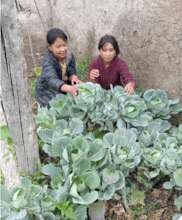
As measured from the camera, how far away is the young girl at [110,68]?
133 inches

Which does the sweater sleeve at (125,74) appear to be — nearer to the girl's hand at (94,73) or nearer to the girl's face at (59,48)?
the girl's hand at (94,73)

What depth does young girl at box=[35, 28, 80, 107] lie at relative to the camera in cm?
342

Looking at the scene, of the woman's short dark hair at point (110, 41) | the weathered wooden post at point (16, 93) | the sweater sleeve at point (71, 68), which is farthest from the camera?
the sweater sleeve at point (71, 68)

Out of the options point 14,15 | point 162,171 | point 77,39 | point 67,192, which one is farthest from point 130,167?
A: point 77,39

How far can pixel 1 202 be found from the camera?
7.91 feet

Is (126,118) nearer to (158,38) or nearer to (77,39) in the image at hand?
(158,38)

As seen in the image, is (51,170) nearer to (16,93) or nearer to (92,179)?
(92,179)

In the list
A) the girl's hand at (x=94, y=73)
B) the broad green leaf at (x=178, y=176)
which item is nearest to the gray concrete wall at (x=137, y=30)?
the girl's hand at (x=94, y=73)

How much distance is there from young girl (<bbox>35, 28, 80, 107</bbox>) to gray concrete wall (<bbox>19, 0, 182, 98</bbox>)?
0.41 metres

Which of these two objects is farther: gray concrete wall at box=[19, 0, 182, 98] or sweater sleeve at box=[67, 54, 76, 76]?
sweater sleeve at box=[67, 54, 76, 76]

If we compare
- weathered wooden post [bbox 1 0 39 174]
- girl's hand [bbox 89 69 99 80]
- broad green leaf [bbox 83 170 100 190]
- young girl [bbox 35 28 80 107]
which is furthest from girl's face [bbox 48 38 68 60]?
broad green leaf [bbox 83 170 100 190]

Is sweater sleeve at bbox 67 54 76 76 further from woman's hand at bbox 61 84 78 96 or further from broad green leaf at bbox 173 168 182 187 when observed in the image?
broad green leaf at bbox 173 168 182 187

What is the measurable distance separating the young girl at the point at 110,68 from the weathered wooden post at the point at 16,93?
92 centimetres

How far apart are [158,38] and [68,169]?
49.6 inches
